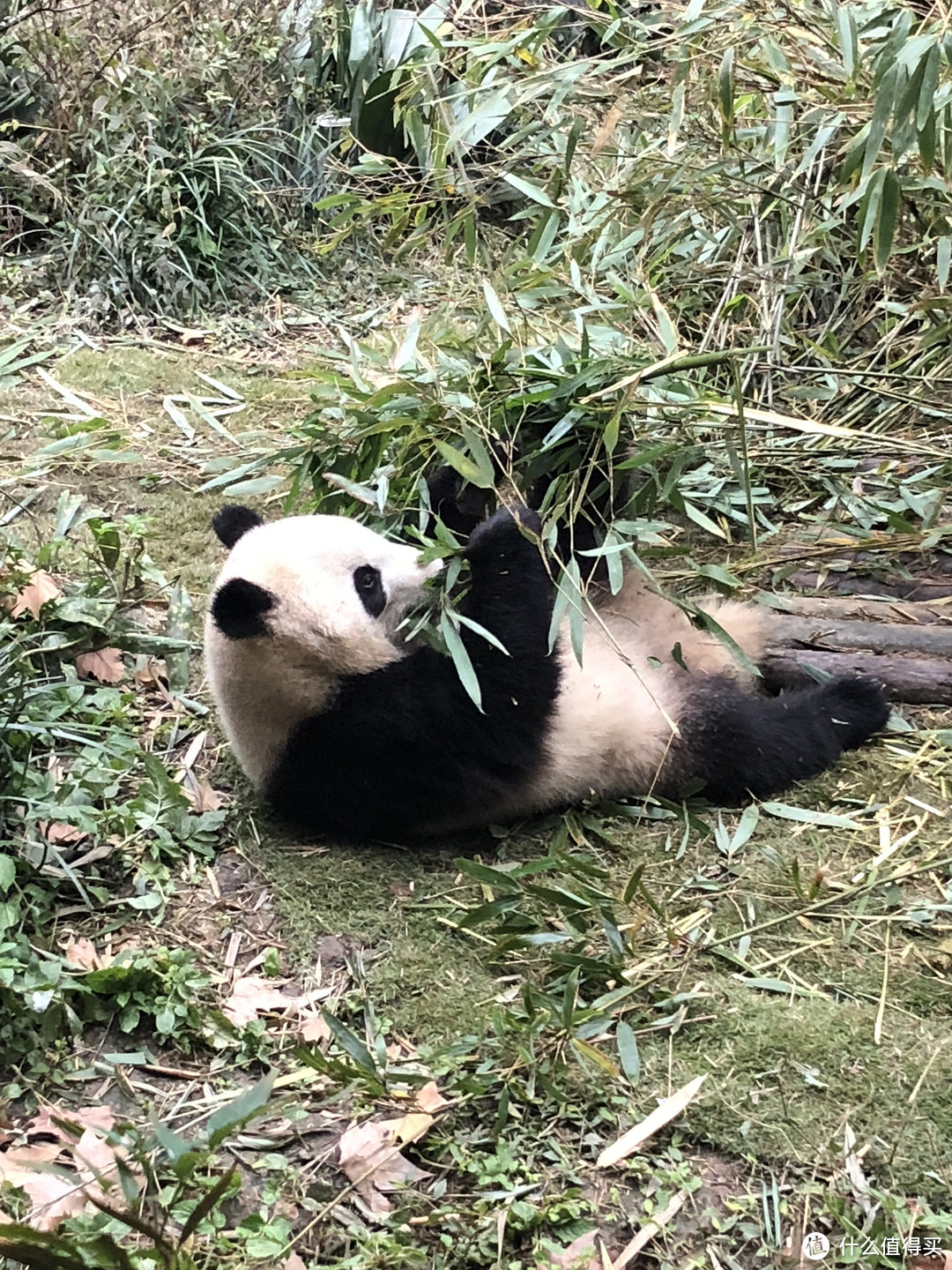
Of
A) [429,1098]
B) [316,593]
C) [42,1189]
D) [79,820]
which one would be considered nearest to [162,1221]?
[42,1189]

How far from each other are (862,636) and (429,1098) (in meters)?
1.77

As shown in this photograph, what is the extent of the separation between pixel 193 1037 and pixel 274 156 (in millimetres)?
4903

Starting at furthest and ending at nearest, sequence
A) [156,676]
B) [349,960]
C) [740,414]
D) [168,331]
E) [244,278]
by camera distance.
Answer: [244,278] → [168,331] → [156,676] → [740,414] → [349,960]

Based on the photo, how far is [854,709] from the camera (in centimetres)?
272

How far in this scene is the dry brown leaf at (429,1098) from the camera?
72.6 inches

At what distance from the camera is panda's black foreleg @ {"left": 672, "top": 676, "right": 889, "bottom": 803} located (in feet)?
8.65

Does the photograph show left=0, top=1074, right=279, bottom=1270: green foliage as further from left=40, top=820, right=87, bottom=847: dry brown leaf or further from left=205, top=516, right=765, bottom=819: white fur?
left=205, top=516, right=765, bottom=819: white fur

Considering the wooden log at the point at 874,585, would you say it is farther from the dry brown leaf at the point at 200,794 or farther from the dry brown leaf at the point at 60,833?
the dry brown leaf at the point at 60,833

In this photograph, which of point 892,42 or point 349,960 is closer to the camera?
point 892,42

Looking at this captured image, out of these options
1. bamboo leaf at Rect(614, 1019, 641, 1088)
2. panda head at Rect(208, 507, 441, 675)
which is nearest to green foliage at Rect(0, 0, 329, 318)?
panda head at Rect(208, 507, 441, 675)

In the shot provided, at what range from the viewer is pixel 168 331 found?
16.6 ft

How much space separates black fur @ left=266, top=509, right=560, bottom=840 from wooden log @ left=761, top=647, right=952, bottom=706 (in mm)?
742

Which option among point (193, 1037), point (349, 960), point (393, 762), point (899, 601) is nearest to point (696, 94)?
point (899, 601)

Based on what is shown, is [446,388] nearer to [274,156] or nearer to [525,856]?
[525,856]
